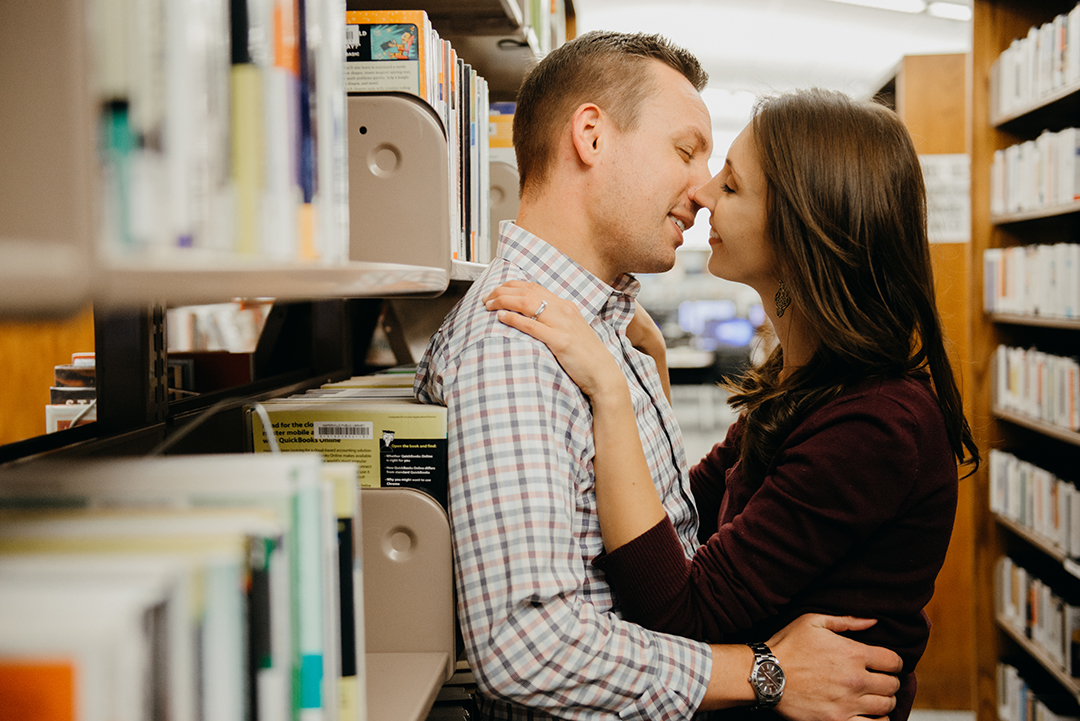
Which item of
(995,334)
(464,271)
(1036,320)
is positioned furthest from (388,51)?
(995,334)

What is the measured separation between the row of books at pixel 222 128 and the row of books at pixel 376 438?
0.43 meters

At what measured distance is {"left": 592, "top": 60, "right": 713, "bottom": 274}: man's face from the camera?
141 centimetres

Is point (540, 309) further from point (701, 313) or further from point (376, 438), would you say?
point (701, 313)

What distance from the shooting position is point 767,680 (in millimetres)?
1167

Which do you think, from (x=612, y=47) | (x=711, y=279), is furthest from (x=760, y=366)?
(x=711, y=279)

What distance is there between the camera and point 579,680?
3.39ft

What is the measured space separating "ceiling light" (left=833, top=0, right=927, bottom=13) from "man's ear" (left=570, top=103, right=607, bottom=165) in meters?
5.88

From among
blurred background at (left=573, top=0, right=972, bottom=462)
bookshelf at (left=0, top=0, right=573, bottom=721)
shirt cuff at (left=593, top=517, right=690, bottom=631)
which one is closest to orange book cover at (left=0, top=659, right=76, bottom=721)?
bookshelf at (left=0, top=0, right=573, bottom=721)

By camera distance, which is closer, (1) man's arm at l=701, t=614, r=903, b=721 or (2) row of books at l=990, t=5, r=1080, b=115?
(1) man's arm at l=701, t=614, r=903, b=721

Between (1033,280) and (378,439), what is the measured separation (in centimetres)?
266

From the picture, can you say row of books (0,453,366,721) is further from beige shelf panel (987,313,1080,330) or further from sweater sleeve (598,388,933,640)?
beige shelf panel (987,313,1080,330)

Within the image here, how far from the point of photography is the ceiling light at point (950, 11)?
6.15 metres

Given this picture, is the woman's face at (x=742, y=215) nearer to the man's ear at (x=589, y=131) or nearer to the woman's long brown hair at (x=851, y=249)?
the woman's long brown hair at (x=851, y=249)

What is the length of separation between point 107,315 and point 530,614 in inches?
25.8
